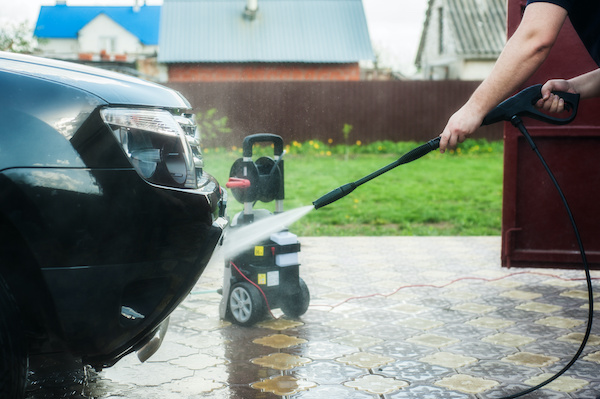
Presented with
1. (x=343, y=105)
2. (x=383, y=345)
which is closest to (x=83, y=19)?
(x=343, y=105)

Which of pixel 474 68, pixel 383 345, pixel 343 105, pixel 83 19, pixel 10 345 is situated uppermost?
pixel 83 19

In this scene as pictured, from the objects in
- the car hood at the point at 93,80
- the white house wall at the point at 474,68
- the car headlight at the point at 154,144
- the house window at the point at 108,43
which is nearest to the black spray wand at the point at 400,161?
the car headlight at the point at 154,144

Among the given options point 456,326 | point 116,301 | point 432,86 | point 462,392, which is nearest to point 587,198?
point 456,326

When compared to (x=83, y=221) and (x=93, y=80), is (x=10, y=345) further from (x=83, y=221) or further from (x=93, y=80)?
(x=93, y=80)

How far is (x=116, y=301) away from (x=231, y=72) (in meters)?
24.4

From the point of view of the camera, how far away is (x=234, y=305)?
13.2 ft

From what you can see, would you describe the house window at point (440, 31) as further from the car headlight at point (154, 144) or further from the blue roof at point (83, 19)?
the blue roof at point (83, 19)

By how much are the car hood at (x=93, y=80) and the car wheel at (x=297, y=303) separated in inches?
74.5

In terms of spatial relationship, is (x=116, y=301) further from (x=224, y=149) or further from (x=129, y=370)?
(x=224, y=149)

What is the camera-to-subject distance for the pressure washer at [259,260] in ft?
12.8

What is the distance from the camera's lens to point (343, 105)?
16828mm

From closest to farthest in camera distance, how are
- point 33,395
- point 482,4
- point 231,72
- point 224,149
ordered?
1. point 33,395
2. point 224,149
3. point 231,72
4. point 482,4

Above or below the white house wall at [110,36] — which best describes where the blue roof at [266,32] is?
below

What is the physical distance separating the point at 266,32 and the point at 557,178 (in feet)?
75.3
